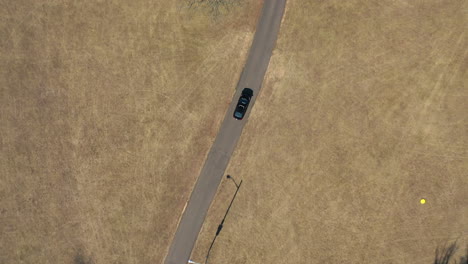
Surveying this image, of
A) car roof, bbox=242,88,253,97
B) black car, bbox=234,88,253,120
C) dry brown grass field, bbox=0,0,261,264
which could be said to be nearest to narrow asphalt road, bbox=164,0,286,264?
car roof, bbox=242,88,253,97

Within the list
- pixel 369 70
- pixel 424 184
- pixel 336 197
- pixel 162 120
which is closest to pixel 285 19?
pixel 369 70

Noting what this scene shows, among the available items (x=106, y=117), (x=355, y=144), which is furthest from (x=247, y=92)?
→ (x=106, y=117)

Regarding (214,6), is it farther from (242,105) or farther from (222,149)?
(222,149)

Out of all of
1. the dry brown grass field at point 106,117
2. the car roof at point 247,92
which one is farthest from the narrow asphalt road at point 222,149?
the dry brown grass field at point 106,117

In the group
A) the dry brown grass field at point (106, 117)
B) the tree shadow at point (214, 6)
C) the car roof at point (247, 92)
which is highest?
the tree shadow at point (214, 6)

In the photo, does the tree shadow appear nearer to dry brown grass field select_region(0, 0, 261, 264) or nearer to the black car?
dry brown grass field select_region(0, 0, 261, 264)

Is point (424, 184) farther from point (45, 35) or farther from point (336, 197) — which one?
point (45, 35)

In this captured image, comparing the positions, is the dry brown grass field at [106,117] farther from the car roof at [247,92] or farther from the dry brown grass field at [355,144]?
the dry brown grass field at [355,144]
